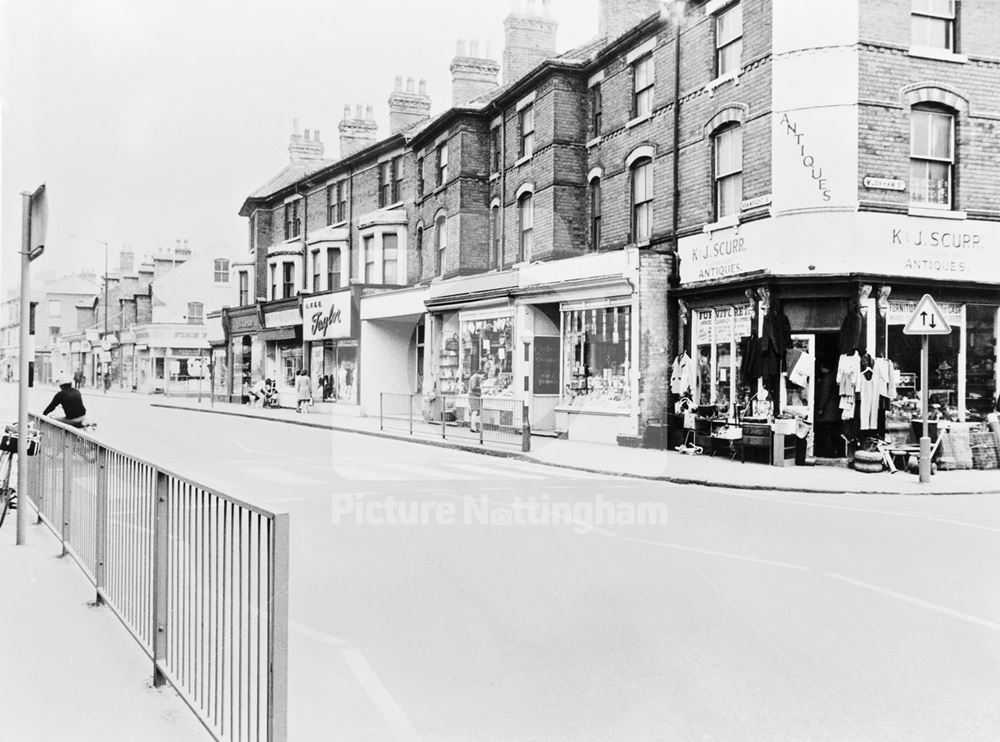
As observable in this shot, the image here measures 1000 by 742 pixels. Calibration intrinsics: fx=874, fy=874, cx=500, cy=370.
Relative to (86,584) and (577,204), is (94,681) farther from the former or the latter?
(577,204)

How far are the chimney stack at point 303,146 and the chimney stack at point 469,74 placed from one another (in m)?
17.4

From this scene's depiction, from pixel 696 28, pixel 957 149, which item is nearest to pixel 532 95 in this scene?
pixel 696 28

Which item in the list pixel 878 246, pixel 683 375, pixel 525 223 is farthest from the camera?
pixel 525 223

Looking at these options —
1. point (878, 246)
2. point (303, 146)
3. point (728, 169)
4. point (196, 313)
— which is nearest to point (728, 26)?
point (728, 169)

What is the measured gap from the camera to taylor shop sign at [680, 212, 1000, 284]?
1617 centimetres

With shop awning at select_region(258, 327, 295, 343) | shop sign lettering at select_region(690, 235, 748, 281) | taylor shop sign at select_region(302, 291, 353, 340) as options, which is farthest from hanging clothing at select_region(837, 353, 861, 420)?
shop awning at select_region(258, 327, 295, 343)

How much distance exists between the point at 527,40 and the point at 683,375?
49.2 ft

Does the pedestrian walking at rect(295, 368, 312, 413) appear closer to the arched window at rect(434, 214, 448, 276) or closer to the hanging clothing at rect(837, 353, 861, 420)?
the arched window at rect(434, 214, 448, 276)

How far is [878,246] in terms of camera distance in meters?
16.2

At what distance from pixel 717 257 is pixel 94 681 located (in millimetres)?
15868

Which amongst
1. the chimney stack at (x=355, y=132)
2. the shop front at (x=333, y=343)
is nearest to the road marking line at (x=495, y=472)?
the shop front at (x=333, y=343)

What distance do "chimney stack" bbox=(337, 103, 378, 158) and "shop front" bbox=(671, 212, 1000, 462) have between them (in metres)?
27.2

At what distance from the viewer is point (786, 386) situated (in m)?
16.7

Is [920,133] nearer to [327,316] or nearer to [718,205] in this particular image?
[718,205]
